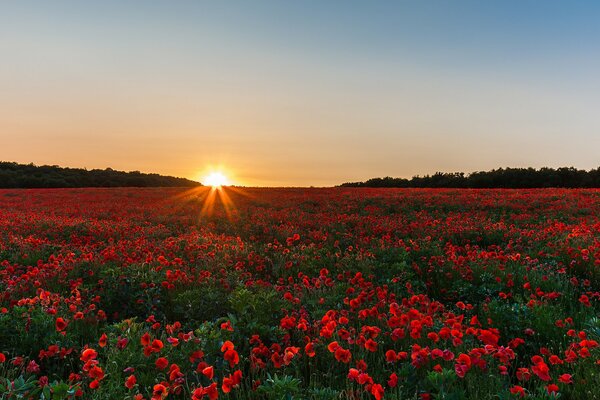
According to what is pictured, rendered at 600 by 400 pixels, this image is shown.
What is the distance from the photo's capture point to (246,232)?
13117 mm

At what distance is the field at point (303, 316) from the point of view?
3396 mm

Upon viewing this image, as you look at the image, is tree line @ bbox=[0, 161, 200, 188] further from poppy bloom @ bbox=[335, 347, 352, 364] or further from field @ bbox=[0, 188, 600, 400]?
poppy bloom @ bbox=[335, 347, 352, 364]

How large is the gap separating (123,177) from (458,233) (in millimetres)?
59888

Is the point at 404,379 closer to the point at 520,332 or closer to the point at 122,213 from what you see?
the point at 520,332

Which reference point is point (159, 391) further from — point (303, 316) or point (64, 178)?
point (64, 178)

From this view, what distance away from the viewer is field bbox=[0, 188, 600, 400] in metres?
3.40

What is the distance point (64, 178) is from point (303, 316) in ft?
193

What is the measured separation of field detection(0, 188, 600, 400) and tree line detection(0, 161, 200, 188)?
4492 cm

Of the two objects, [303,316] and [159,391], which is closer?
[159,391]

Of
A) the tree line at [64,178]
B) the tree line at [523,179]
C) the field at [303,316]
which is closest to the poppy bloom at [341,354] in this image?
the field at [303,316]

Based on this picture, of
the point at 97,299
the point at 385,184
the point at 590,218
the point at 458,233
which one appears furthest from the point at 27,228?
the point at 385,184

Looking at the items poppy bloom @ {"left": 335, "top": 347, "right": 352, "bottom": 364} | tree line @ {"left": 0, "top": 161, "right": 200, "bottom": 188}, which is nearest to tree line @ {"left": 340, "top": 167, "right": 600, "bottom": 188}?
tree line @ {"left": 0, "top": 161, "right": 200, "bottom": 188}

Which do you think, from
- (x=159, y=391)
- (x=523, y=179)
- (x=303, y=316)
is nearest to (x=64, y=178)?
(x=523, y=179)

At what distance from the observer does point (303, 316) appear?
4945 millimetres
